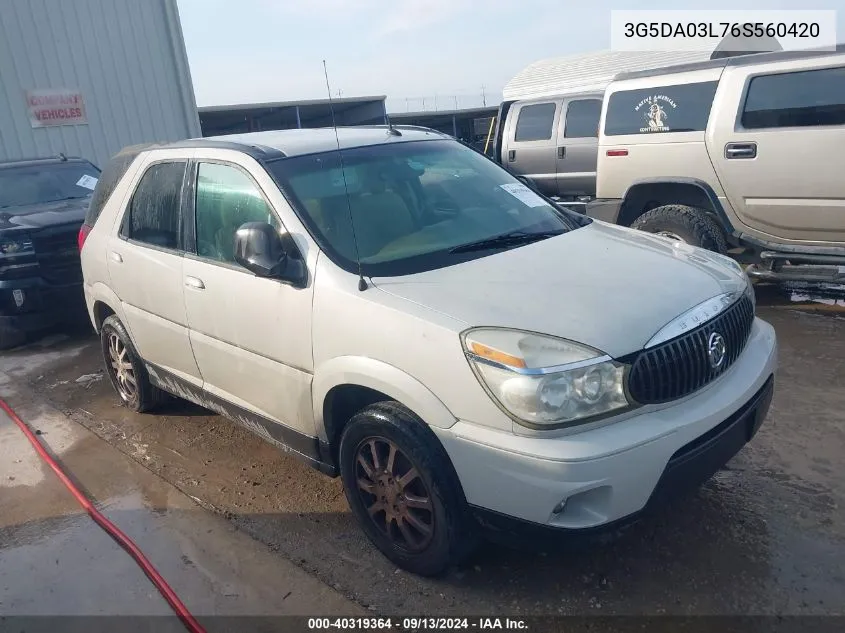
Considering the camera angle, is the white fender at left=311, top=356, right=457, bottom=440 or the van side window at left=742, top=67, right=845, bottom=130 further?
the van side window at left=742, top=67, right=845, bottom=130

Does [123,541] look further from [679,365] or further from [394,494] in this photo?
[679,365]

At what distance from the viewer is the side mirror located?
2955 mm

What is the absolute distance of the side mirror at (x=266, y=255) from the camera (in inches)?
116

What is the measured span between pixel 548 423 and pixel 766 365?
1.20m

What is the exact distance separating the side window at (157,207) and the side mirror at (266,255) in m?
1.05

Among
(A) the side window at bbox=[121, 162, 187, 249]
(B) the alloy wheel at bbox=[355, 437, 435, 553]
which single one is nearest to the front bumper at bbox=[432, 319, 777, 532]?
(B) the alloy wheel at bbox=[355, 437, 435, 553]

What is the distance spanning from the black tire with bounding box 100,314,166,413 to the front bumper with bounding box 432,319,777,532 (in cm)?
284

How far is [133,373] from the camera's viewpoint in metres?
4.69

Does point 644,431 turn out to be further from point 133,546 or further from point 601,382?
point 133,546

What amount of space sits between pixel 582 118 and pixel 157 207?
700 cm

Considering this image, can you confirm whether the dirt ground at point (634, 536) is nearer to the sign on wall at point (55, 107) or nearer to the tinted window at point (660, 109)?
the tinted window at point (660, 109)

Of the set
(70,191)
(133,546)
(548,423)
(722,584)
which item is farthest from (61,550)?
(70,191)

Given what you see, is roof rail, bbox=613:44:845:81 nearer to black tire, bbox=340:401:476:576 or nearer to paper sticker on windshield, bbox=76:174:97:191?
black tire, bbox=340:401:476:576

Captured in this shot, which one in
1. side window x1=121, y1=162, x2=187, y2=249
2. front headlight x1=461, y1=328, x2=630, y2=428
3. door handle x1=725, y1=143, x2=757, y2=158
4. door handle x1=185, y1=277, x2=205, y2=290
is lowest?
front headlight x1=461, y1=328, x2=630, y2=428
